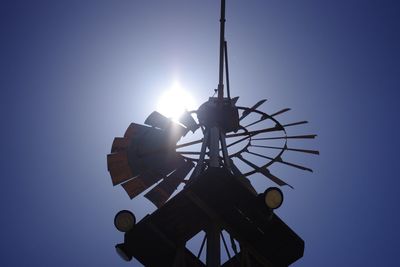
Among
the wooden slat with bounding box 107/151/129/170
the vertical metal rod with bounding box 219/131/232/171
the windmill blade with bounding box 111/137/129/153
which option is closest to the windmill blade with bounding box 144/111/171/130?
the windmill blade with bounding box 111/137/129/153

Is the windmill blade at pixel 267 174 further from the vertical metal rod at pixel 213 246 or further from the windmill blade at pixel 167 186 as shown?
the vertical metal rod at pixel 213 246

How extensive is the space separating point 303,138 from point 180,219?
450 centimetres

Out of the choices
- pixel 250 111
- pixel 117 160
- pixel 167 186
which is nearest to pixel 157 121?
pixel 117 160

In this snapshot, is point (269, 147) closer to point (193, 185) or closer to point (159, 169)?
point (159, 169)

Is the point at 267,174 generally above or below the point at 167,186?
below

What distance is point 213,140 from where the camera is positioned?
7.43 meters

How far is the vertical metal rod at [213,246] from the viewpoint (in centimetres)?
545

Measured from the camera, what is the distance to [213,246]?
224 inches

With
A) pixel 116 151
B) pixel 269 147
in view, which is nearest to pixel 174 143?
pixel 116 151

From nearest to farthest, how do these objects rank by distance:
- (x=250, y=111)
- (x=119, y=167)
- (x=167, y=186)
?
A: (x=167, y=186) → (x=119, y=167) → (x=250, y=111)

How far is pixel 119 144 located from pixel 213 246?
338cm

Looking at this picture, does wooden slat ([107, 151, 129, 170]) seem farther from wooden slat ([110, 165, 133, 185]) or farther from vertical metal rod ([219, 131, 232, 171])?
vertical metal rod ([219, 131, 232, 171])

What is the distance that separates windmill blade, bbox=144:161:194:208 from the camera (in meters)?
6.79

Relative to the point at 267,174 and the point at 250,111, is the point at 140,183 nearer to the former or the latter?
the point at 267,174
